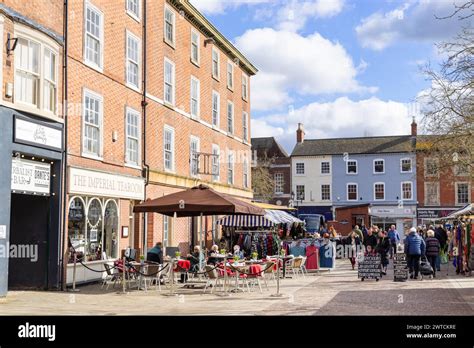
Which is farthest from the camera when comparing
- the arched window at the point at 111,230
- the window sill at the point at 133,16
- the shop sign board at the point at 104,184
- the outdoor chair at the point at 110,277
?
the window sill at the point at 133,16

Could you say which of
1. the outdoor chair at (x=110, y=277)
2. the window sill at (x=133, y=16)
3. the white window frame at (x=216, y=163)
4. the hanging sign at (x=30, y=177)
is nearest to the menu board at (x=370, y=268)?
the outdoor chair at (x=110, y=277)

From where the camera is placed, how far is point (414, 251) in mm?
20266

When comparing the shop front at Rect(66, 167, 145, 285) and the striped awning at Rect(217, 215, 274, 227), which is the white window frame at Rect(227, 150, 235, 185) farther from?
the shop front at Rect(66, 167, 145, 285)

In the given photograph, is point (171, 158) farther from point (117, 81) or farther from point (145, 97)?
point (117, 81)

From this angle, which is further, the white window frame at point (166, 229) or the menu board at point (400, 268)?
the white window frame at point (166, 229)

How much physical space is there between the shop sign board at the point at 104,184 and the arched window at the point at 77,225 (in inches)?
16.5

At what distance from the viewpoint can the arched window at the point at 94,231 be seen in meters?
19.3

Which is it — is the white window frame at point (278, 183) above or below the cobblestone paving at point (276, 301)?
above

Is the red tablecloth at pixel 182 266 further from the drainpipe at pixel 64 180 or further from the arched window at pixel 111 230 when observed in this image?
the arched window at pixel 111 230

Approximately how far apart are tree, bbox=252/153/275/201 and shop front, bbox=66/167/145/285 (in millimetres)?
38067

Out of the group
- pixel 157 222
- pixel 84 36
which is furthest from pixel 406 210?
pixel 84 36

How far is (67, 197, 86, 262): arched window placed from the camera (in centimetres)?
1828
